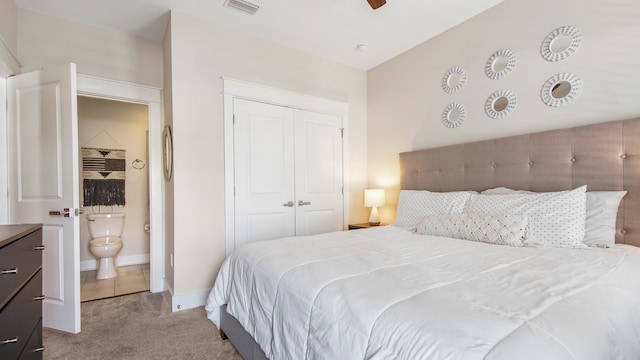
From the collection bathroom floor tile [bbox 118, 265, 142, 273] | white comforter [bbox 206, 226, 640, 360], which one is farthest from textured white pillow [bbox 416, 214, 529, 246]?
bathroom floor tile [bbox 118, 265, 142, 273]

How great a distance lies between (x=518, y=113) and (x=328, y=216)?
86.3 inches

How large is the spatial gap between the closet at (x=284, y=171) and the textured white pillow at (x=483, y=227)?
4.82ft

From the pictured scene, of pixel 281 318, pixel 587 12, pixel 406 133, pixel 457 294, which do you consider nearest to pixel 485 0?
pixel 587 12

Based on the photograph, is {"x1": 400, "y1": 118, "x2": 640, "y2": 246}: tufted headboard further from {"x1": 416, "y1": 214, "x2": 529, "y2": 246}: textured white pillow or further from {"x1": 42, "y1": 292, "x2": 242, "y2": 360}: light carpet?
{"x1": 42, "y1": 292, "x2": 242, "y2": 360}: light carpet

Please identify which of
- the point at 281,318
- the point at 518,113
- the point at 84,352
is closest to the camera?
the point at 281,318

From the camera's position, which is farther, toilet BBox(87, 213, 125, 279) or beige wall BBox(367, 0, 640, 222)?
toilet BBox(87, 213, 125, 279)

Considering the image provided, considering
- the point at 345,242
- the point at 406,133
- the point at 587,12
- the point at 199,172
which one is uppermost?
the point at 587,12

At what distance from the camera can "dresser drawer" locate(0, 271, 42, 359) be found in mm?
1054

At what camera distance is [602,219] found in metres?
1.84

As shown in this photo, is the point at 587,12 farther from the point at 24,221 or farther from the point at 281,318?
the point at 24,221

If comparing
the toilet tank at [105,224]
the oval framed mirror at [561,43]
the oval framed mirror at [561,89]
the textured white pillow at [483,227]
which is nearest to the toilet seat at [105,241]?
the toilet tank at [105,224]

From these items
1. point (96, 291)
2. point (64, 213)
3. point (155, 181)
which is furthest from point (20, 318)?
point (96, 291)

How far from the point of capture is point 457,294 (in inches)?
40.5

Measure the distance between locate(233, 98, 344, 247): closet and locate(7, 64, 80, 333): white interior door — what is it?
1260 millimetres
